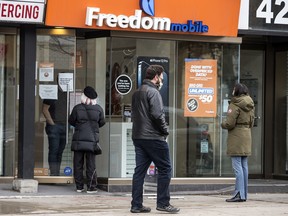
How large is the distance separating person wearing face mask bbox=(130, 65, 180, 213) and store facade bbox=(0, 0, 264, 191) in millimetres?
2917

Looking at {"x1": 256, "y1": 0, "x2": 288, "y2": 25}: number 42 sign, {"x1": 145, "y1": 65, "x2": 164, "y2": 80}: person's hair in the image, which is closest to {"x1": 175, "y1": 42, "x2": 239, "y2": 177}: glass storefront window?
{"x1": 256, "y1": 0, "x2": 288, "y2": 25}: number 42 sign

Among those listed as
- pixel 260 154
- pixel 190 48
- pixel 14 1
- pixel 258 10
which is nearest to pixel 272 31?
pixel 258 10

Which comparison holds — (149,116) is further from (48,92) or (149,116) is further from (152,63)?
(48,92)

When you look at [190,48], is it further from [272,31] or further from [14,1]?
[14,1]

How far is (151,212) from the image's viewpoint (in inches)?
379

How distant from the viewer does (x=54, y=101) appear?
12.8m

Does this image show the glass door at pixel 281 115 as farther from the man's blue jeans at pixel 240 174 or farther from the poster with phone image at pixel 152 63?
the man's blue jeans at pixel 240 174

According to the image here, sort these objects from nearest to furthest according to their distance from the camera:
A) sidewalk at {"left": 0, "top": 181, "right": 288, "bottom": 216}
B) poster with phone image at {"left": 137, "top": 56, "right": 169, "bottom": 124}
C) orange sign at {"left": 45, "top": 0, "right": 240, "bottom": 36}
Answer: sidewalk at {"left": 0, "top": 181, "right": 288, "bottom": 216} < orange sign at {"left": 45, "top": 0, "right": 240, "bottom": 36} < poster with phone image at {"left": 137, "top": 56, "right": 169, "bottom": 124}

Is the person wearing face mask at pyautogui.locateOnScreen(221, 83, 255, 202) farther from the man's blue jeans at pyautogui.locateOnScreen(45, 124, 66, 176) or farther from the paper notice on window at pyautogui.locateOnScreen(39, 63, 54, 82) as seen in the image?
the paper notice on window at pyautogui.locateOnScreen(39, 63, 54, 82)

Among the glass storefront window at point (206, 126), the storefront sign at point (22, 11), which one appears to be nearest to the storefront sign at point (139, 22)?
the glass storefront window at point (206, 126)

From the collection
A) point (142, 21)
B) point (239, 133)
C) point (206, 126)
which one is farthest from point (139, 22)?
point (239, 133)

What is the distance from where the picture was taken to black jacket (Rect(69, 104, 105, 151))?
1198 cm

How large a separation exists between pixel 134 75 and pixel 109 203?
2.86 metres

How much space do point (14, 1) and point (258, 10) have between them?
4.56 m
